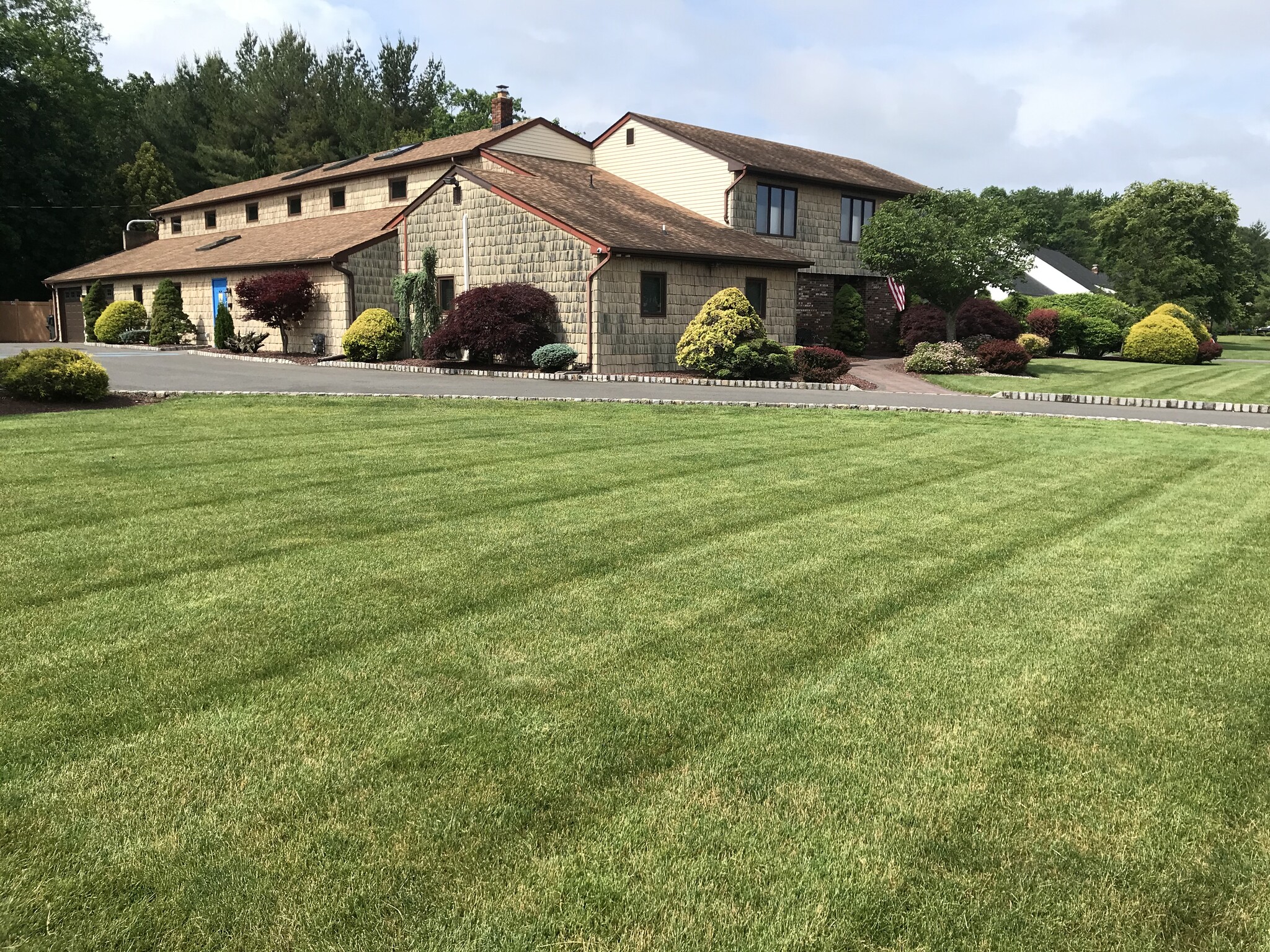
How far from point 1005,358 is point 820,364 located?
6.34m

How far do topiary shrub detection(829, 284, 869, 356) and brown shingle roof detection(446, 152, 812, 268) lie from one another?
311 cm

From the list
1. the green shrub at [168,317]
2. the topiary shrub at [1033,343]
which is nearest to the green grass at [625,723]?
the topiary shrub at [1033,343]

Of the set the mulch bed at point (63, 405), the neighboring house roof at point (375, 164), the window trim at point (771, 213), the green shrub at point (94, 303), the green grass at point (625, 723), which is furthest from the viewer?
the green shrub at point (94, 303)

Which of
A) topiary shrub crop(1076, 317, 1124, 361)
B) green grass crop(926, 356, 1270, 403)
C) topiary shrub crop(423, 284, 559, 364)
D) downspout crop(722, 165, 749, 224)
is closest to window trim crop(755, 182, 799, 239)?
downspout crop(722, 165, 749, 224)

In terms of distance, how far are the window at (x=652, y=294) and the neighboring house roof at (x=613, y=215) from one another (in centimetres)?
63

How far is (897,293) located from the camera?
107ft

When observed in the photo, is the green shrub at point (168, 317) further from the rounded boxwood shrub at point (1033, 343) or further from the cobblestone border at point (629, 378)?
the rounded boxwood shrub at point (1033, 343)

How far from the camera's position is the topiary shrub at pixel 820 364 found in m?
21.1

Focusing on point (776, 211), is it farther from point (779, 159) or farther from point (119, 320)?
point (119, 320)

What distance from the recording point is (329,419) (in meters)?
12.6

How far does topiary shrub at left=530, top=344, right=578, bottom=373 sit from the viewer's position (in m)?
22.1

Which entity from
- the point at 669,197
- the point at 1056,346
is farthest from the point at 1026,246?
the point at 669,197

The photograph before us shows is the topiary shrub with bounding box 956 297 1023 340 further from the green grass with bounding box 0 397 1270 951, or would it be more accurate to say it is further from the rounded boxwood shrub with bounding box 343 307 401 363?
the green grass with bounding box 0 397 1270 951

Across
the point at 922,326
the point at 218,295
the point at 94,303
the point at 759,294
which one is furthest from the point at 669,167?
the point at 94,303
